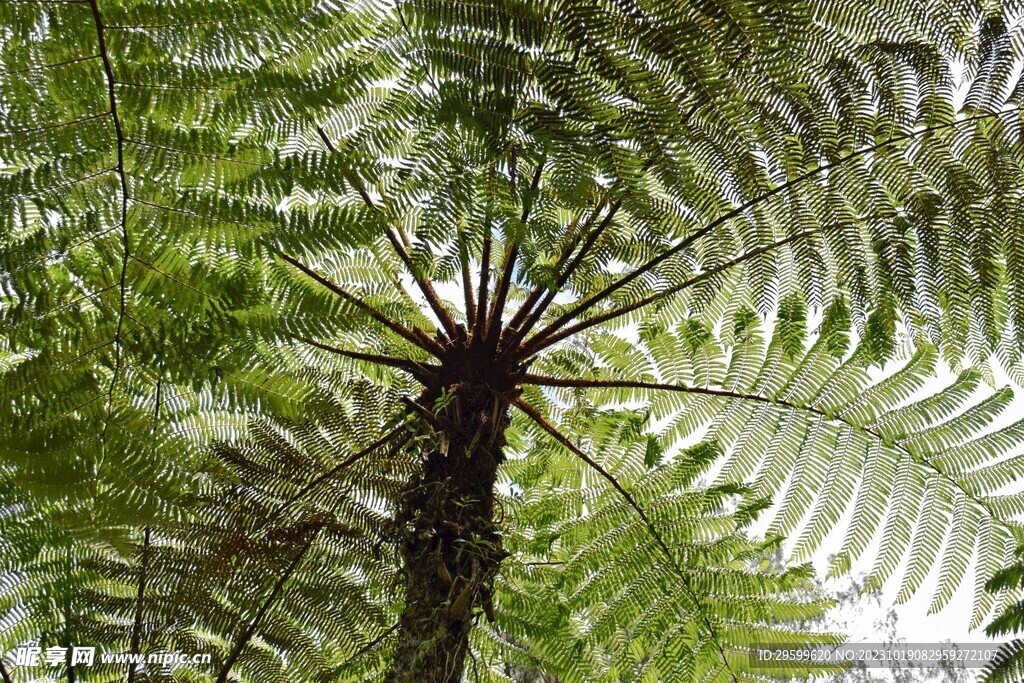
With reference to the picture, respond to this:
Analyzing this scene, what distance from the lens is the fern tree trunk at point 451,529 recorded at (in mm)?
1646

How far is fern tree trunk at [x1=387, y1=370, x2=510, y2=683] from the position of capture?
1646 millimetres

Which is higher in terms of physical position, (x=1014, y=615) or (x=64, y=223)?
(x=64, y=223)

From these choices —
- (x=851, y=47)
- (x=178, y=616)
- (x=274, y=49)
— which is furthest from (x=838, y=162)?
(x=178, y=616)

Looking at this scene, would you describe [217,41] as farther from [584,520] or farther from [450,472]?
[584,520]

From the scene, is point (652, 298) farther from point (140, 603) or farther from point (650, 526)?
point (140, 603)

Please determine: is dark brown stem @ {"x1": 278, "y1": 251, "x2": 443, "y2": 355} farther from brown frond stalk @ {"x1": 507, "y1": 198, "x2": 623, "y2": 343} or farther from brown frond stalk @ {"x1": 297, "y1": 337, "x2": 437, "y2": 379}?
brown frond stalk @ {"x1": 507, "y1": 198, "x2": 623, "y2": 343}

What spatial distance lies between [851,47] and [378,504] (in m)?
1.68

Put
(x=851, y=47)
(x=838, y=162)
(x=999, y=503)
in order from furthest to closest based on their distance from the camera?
1. (x=999, y=503)
2. (x=838, y=162)
3. (x=851, y=47)

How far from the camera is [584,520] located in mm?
2396
